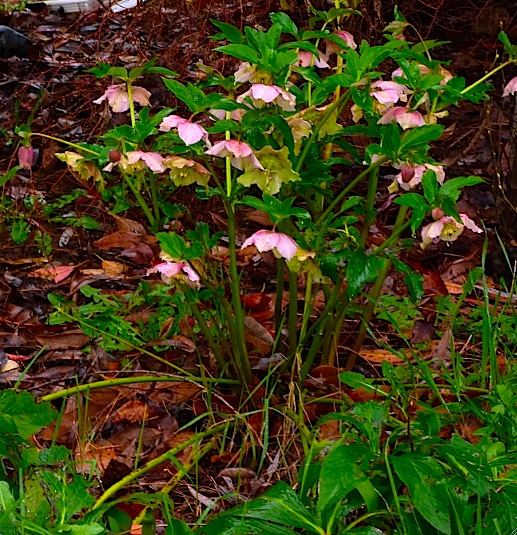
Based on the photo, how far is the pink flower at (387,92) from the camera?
1417 mm

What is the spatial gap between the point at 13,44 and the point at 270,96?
102 inches

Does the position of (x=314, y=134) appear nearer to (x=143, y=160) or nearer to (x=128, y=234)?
(x=143, y=160)

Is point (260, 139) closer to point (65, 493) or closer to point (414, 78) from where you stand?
point (414, 78)

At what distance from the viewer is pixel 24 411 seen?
48.2 inches

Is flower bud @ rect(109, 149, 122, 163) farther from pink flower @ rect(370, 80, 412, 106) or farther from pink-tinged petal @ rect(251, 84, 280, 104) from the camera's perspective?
pink flower @ rect(370, 80, 412, 106)

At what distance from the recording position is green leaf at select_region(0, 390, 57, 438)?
1.22 meters

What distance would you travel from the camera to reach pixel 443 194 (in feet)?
4.38

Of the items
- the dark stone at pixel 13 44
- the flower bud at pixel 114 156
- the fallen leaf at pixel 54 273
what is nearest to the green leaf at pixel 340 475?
the flower bud at pixel 114 156

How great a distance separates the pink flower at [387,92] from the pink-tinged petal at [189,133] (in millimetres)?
318

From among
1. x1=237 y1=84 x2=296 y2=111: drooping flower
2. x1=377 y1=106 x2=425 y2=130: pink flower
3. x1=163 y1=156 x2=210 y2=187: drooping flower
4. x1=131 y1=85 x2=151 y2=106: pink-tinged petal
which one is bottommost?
x1=163 y1=156 x2=210 y2=187: drooping flower

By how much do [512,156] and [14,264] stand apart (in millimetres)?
1422

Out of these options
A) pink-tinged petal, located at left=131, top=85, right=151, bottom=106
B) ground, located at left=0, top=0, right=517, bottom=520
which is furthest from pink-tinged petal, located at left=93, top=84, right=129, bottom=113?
ground, located at left=0, top=0, right=517, bottom=520

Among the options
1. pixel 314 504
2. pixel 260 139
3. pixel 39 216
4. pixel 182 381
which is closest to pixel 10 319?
pixel 39 216

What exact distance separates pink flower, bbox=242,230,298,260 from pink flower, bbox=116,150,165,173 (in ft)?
0.67
